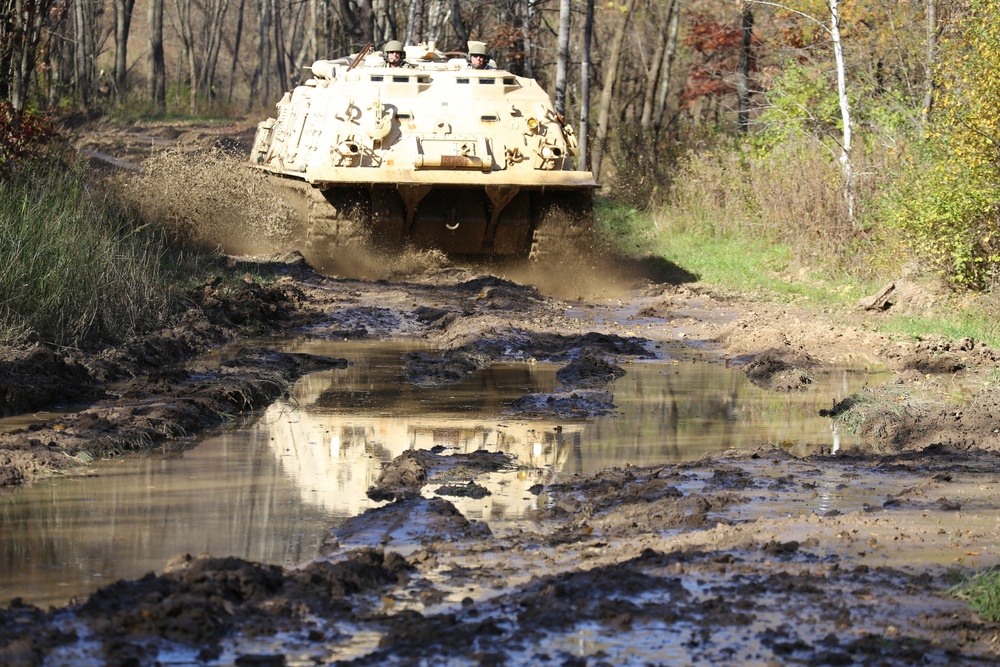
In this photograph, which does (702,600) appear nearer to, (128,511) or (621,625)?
(621,625)

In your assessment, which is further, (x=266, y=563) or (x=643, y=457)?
(x=643, y=457)

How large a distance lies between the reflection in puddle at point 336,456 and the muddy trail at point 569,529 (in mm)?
165

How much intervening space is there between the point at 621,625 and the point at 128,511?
2602mm

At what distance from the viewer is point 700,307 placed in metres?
14.6

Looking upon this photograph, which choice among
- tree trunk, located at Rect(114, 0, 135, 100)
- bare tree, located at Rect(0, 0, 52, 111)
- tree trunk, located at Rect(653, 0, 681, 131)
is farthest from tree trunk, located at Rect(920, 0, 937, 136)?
tree trunk, located at Rect(114, 0, 135, 100)

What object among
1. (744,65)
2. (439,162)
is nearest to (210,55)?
(744,65)

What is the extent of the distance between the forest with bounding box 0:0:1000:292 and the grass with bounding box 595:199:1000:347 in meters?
0.17

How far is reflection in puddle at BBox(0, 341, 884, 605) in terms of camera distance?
545 centimetres

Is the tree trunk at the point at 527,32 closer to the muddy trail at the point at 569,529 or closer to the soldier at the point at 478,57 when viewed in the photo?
the soldier at the point at 478,57

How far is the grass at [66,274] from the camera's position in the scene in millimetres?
9578

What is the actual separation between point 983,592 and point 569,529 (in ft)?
5.81

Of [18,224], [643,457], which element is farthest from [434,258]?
[643,457]

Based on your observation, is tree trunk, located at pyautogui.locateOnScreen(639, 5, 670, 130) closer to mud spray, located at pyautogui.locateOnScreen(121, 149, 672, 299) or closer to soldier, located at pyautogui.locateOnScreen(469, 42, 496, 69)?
mud spray, located at pyautogui.locateOnScreen(121, 149, 672, 299)

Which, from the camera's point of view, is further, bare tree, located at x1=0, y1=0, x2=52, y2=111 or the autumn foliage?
bare tree, located at x1=0, y1=0, x2=52, y2=111
